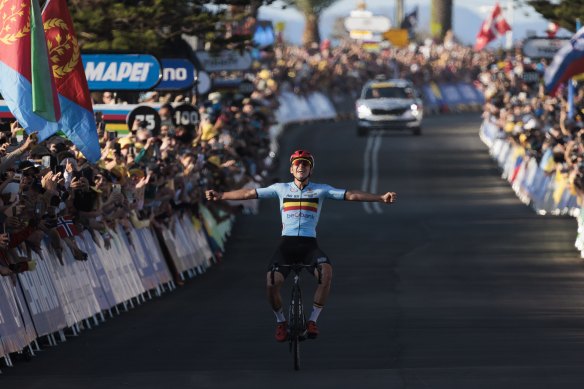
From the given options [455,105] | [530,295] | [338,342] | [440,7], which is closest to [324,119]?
[455,105]

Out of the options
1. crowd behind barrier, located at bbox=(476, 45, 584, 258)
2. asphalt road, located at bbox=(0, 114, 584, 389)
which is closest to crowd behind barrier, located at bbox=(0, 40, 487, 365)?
asphalt road, located at bbox=(0, 114, 584, 389)

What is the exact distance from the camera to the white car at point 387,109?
6494 centimetres

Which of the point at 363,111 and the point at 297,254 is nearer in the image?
the point at 297,254

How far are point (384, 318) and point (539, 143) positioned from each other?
18614mm

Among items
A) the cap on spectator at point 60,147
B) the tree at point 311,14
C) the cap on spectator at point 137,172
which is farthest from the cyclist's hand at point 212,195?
the tree at point 311,14

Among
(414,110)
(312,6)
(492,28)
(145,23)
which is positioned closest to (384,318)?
(145,23)

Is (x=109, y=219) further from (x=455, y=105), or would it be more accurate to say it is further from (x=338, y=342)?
(x=455, y=105)

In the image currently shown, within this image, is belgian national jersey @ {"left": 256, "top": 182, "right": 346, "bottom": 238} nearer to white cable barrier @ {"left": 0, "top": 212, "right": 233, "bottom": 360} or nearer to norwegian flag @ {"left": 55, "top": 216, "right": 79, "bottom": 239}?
white cable barrier @ {"left": 0, "top": 212, "right": 233, "bottom": 360}

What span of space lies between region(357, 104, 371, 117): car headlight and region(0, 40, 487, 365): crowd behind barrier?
890 inches

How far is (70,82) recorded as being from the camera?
23.1 meters

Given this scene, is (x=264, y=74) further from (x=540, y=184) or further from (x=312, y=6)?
(x=312, y=6)

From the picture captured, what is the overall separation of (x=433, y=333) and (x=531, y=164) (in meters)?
22.2

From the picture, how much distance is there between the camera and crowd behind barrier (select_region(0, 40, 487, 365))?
18.5 meters

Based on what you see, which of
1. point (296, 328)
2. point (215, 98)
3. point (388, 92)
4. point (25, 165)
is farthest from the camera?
point (388, 92)
